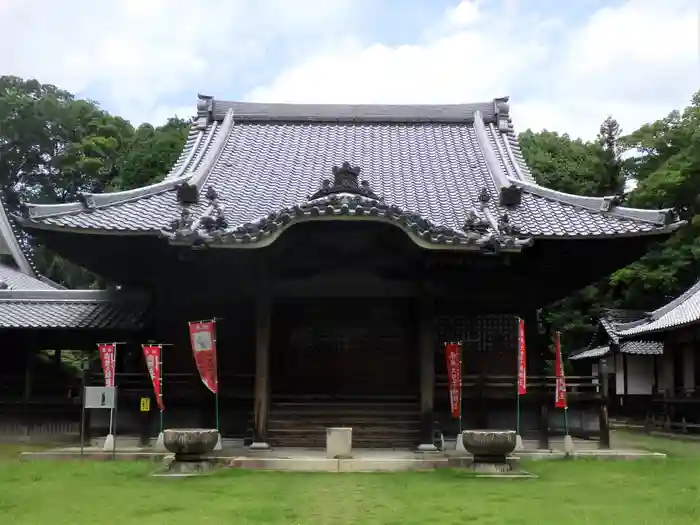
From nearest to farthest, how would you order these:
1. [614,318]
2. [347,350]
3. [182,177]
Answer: [347,350] → [182,177] → [614,318]

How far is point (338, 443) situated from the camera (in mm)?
13633

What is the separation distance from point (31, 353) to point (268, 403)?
9.97 m

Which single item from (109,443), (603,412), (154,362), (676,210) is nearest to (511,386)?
(603,412)

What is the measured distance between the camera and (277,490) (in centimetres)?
1075

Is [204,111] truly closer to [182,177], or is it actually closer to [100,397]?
[182,177]

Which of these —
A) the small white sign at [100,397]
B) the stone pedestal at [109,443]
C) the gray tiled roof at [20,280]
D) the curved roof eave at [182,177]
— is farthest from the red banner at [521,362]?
the gray tiled roof at [20,280]

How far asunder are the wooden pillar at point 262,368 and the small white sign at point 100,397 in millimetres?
2590

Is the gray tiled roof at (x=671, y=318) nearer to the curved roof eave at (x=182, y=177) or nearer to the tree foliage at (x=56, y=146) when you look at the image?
the curved roof eave at (x=182, y=177)

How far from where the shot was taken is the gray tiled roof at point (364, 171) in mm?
15836

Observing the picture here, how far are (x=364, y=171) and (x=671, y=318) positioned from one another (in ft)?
49.6

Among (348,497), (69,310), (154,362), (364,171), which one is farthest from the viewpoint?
(69,310)

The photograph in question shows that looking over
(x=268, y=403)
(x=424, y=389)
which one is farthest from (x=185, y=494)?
(x=424, y=389)

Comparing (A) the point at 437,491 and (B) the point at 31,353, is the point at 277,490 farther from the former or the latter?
(B) the point at 31,353

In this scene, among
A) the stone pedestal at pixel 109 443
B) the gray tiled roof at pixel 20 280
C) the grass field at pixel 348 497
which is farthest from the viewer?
the gray tiled roof at pixel 20 280
